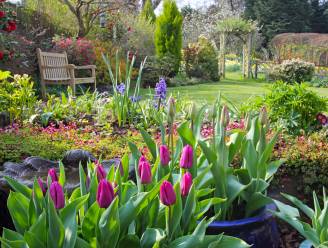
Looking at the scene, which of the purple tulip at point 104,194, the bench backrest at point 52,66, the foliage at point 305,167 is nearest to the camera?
the purple tulip at point 104,194

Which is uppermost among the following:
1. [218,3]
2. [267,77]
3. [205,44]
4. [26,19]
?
[218,3]

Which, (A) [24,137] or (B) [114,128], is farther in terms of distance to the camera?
(B) [114,128]

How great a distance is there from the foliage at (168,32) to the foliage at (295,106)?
1067cm

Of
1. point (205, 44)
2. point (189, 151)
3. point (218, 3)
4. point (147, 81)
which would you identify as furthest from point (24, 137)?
point (218, 3)

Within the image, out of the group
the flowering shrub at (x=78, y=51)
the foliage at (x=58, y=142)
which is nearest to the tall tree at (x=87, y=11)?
the flowering shrub at (x=78, y=51)

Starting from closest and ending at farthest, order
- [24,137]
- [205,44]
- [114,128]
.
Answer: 1. [24,137]
2. [114,128]
3. [205,44]

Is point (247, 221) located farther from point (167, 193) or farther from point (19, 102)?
point (19, 102)

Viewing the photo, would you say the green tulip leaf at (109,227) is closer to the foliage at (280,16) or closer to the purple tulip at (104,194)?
the purple tulip at (104,194)

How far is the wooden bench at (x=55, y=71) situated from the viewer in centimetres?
876

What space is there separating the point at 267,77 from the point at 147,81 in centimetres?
466

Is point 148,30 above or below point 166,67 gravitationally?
above

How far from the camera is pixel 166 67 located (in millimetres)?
13891

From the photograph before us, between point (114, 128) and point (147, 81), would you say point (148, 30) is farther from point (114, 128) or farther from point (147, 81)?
point (114, 128)

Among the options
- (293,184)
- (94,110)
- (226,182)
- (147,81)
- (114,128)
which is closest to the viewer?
(226,182)
